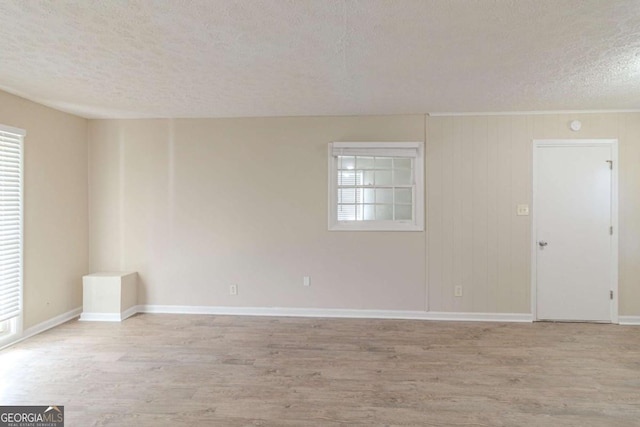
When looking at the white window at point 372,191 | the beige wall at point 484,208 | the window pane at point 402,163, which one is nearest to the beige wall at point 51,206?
the white window at point 372,191

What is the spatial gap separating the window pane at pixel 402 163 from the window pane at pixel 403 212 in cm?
47

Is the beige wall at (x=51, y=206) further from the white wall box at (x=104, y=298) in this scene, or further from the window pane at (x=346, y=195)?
the window pane at (x=346, y=195)

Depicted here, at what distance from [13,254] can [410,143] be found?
429cm

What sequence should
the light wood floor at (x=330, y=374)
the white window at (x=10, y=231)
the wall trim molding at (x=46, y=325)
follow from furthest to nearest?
the wall trim molding at (x=46, y=325), the white window at (x=10, y=231), the light wood floor at (x=330, y=374)

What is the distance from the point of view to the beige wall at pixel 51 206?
3.48 metres

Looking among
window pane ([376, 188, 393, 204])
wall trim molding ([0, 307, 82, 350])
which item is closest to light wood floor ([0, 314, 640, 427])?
wall trim molding ([0, 307, 82, 350])

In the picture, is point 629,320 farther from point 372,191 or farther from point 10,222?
point 10,222

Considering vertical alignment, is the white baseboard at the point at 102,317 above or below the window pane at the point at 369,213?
below

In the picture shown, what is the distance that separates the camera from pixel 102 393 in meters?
2.46

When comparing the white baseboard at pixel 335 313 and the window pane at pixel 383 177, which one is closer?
the white baseboard at pixel 335 313

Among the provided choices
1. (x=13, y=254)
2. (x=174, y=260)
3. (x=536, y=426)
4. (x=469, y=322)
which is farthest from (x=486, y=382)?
(x=13, y=254)

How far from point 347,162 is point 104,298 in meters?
3.30

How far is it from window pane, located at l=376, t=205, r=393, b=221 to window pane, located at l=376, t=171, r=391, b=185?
0.96 ft

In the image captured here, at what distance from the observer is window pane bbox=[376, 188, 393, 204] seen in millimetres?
4141
